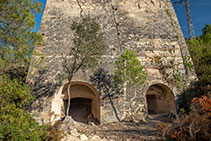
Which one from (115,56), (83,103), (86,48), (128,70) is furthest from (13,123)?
(83,103)

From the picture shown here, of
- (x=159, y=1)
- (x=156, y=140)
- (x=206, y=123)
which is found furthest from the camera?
(x=159, y=1)

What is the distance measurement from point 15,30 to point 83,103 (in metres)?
8.62

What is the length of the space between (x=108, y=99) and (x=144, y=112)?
8.28ft

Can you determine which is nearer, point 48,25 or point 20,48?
point 20,48

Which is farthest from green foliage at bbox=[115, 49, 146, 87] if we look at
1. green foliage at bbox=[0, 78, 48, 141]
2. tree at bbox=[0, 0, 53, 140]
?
green foliage at bbox=[0, 78, 48, 141]

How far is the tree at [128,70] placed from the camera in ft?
27.4

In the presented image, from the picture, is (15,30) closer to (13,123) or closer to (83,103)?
(13,123)

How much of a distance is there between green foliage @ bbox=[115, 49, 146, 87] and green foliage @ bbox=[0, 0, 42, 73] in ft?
16.1

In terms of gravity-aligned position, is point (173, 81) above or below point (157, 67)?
below

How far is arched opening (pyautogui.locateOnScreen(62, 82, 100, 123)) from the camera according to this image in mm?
9422

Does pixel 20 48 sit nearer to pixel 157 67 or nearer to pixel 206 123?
pixel 206 123

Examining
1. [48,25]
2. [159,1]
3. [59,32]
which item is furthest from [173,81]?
[48,25]

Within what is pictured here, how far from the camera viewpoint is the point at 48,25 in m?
10.3

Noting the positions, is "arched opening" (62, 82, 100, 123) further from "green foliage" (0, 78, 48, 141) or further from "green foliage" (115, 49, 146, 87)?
"green foliage" (0, 78, 48, 141)
